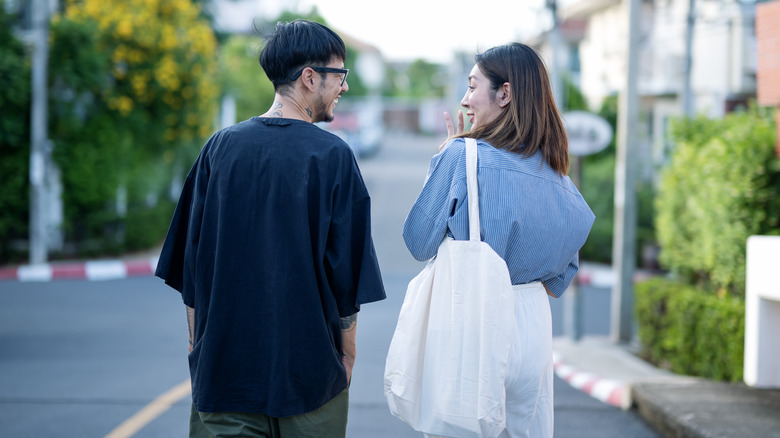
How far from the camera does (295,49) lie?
253 centimetres

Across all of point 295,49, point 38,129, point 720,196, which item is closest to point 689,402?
point 720,196

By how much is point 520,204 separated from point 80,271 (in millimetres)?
12379

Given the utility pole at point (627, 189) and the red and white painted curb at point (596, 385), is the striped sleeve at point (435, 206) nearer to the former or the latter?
the red and white painted curb at point (596, 385)

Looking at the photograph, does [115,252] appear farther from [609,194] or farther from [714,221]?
[714,221]

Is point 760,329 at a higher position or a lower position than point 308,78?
lower

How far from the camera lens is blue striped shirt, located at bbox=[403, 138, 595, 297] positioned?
2.53m

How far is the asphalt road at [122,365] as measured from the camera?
18.0ft

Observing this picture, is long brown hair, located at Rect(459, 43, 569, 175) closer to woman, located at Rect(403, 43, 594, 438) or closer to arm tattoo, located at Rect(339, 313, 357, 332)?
woman, located at Rect(403, 43, 594, 438)

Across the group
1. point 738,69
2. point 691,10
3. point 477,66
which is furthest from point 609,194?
point 477,66

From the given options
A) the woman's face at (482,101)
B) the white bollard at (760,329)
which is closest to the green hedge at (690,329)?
the white bollard at (760,329)

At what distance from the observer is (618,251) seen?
922 centimetres

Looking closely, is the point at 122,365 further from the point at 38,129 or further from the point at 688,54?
the point at 688,54

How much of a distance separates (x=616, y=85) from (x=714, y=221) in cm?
2318

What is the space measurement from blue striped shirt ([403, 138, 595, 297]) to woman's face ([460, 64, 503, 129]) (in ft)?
0.50
